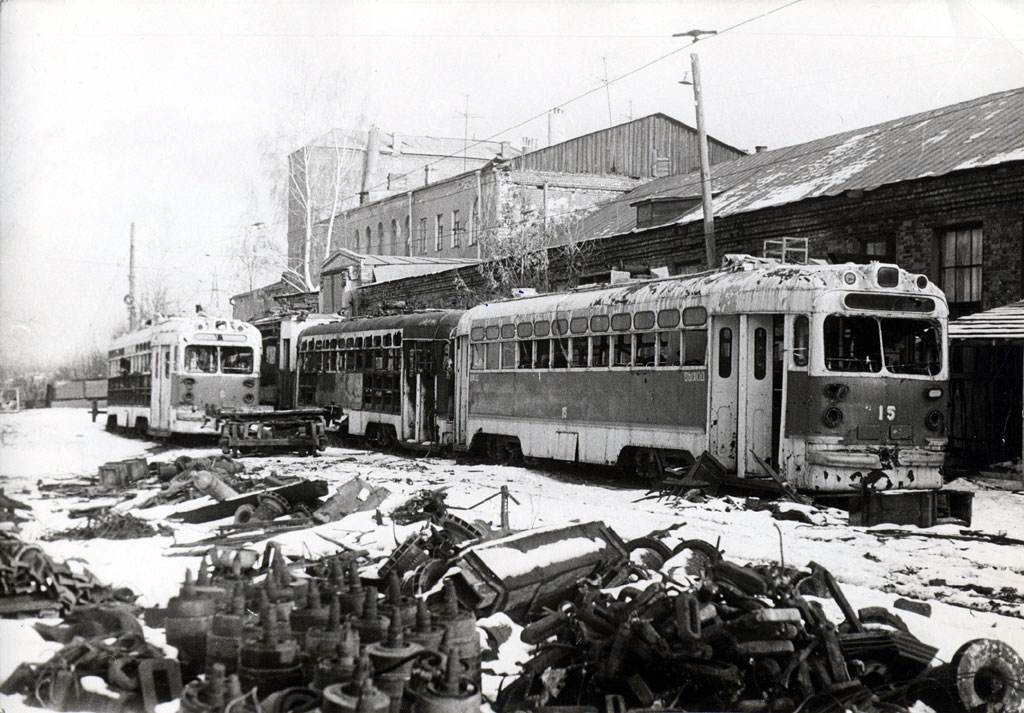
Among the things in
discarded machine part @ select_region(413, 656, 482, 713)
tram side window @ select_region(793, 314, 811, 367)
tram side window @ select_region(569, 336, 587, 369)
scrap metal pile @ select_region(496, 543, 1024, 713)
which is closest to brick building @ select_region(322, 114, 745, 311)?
tram side window @ select_region(569, 336, 587, 369)

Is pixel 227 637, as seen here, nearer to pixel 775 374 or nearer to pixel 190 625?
pixel 190 625

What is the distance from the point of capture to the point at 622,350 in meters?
15.3

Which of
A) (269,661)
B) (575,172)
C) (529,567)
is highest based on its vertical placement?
(575,172)

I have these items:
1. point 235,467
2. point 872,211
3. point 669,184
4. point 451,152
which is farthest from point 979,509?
point 451,152

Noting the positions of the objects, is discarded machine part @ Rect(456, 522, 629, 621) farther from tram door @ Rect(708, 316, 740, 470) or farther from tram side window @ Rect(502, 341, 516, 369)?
tram side window @ Rect(502, 341, 516, 369)

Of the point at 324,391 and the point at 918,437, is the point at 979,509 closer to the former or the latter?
the point at 918,437

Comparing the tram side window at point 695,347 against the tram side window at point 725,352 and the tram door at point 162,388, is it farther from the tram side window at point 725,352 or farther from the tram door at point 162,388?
the tram door at point 162,388

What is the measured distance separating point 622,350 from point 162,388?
1300 cm

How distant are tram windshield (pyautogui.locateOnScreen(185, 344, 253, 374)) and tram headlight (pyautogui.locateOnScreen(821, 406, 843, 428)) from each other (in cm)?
1544

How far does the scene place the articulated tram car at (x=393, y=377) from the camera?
2098cm

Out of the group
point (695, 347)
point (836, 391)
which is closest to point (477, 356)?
point (695, 347)

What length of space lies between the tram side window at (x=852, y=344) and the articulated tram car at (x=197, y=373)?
14.0 metres

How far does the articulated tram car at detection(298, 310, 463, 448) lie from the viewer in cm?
2098

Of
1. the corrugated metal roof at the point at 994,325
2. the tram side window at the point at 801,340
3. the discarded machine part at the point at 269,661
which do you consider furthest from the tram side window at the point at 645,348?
Result: the discarded machine part at the point at 269,661
